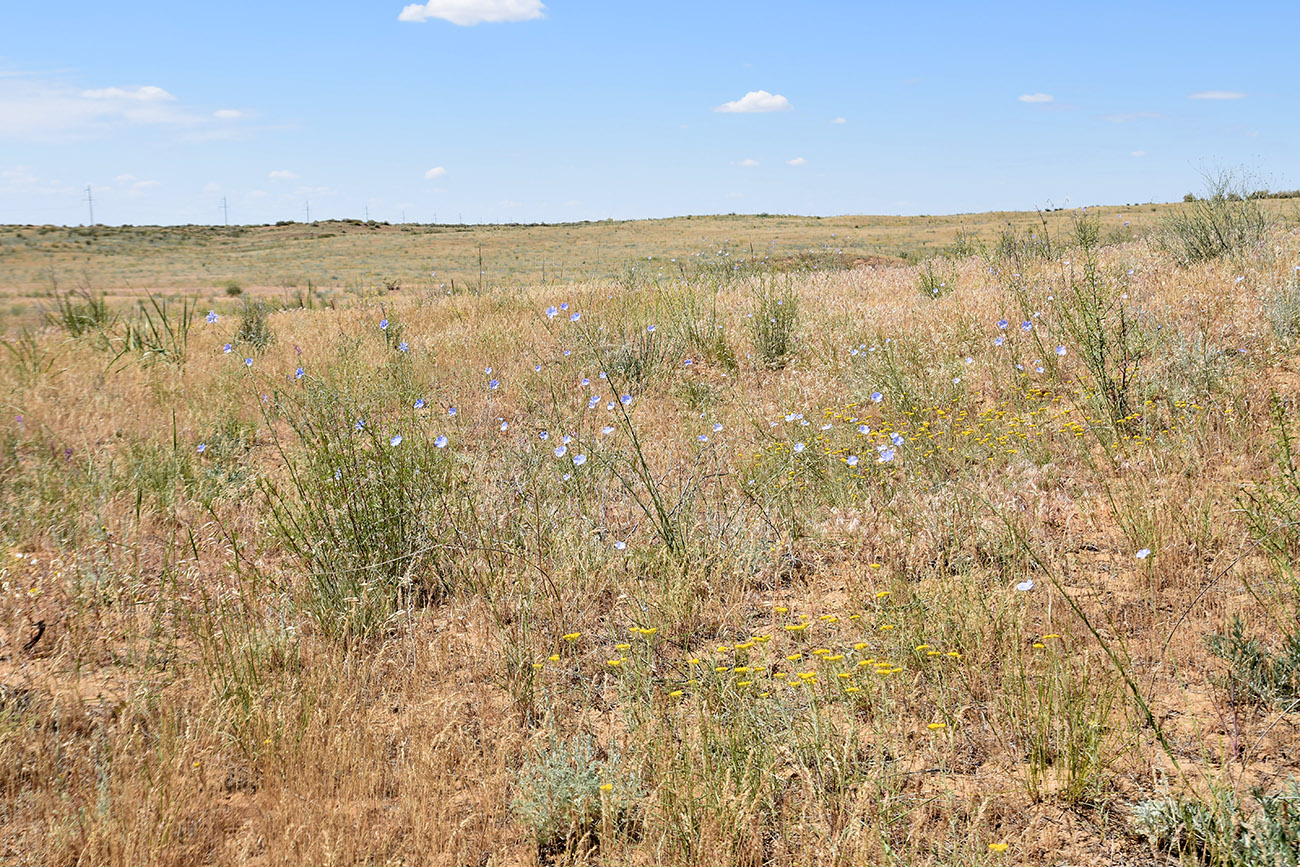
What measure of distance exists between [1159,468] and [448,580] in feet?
10.6

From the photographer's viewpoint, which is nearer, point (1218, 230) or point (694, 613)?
point (694, 613)

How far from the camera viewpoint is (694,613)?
3014 millimetres

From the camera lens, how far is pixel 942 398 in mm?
5047

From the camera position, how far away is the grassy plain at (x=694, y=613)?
2035mm

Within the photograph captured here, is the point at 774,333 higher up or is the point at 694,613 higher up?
the point at 774,333

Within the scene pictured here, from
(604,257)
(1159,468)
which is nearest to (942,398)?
(1159,468)

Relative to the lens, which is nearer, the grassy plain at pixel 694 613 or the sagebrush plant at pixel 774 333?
the grassy plain at pixel 694 613

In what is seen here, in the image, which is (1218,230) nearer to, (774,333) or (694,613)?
(774,333)

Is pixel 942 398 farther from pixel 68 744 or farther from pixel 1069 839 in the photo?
pixel 68 744

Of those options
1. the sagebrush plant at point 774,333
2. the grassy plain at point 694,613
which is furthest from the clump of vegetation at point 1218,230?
the sagebrush plant at point 774,333

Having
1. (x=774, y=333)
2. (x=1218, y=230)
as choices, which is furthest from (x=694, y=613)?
(x=1218, y=230)

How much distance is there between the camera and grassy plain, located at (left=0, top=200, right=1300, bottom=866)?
80.1 inches

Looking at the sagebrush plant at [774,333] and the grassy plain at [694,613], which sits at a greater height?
the sagebrush plant at [774,333]

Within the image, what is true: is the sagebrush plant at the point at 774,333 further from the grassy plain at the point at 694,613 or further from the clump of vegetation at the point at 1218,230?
the clump of vegetation at the point at 1218,230
